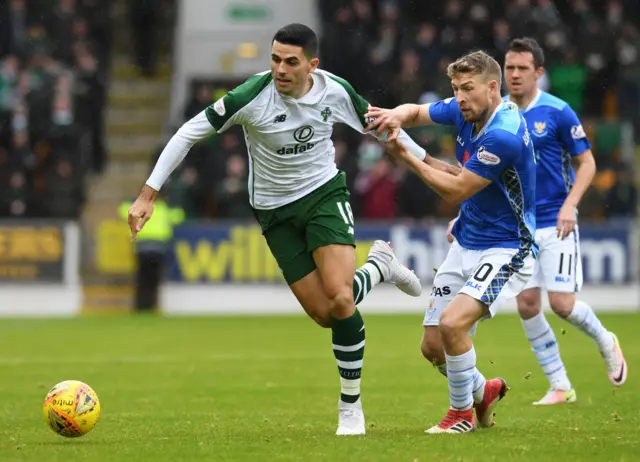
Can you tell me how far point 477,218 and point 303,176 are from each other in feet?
3.74

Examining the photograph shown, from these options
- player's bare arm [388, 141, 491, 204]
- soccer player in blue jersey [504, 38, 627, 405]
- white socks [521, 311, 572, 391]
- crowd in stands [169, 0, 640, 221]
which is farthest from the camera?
crowd in stands [169, 0, 640, 221]

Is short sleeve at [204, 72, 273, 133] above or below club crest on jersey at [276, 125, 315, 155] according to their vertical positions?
above

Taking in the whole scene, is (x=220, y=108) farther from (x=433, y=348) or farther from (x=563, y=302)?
(x=563, y=302)

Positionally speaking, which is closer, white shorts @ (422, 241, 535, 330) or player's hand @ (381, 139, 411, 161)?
player's hand @ (381, 139, 411, 161)

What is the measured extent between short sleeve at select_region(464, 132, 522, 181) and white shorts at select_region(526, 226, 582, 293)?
2429mm

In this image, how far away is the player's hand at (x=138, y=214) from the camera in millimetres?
7766

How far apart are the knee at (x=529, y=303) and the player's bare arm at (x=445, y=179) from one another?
2527 millimetres

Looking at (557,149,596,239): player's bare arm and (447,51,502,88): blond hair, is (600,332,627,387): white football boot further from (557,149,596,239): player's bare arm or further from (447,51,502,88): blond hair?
(447,51,502,88): blond hair

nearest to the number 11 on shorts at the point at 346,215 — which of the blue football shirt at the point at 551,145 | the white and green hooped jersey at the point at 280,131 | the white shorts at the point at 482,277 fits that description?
the white and green hooped jersey at the point at 280,131

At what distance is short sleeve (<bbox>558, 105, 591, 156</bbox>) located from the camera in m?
10.1

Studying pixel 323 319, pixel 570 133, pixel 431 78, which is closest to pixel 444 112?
pixel 323 319

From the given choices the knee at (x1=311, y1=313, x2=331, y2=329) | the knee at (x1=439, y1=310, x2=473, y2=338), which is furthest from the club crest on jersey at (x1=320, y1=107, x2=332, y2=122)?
the knee at (x1=439, y1=310, x2=473, y2=338)

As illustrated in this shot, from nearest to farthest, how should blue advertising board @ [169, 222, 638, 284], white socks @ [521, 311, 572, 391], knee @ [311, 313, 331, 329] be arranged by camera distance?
knee @ [311, 313, 331, 329] < white socks @ [521, 311, 572, 391] < blue advertising board @ [169, 222, 638, 284]

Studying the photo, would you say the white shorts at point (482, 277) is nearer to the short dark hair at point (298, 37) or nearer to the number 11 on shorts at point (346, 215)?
the number 11 on shorts at point (346, 215)
